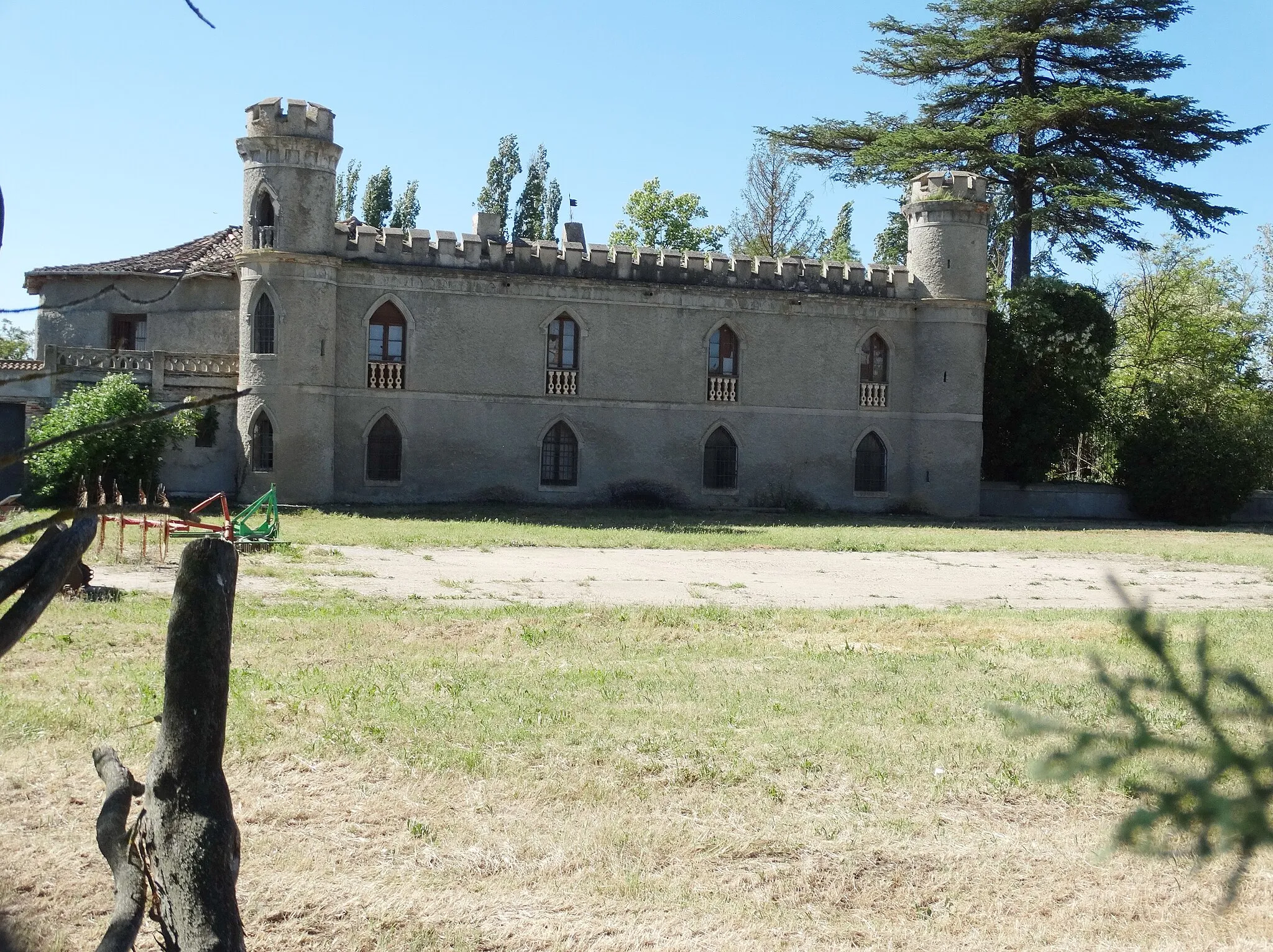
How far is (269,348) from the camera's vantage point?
26484 mm

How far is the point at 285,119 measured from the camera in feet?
86.1

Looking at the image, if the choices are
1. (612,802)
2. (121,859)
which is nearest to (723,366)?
(612,802)

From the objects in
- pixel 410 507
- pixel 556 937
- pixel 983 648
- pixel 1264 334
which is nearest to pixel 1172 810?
pixel 556 937

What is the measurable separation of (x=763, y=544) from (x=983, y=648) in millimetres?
10002

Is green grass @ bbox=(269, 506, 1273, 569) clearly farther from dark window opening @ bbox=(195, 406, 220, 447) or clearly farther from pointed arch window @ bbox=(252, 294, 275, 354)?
pointed arch window @ bbox=(252, 294, 275, 354)

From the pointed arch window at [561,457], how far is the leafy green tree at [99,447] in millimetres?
8310

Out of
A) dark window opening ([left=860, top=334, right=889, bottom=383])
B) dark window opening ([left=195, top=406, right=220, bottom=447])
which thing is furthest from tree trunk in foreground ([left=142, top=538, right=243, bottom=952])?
dark window opening ([left=860, top=334, right=889, bottom=383])

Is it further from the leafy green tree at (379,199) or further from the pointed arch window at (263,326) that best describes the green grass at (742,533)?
the leafy green tree at (379,199)

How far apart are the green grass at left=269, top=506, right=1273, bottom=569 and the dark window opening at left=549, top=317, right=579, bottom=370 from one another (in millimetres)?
3499

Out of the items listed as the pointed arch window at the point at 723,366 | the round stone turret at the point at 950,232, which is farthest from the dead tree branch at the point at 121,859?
the round stone turret at the point at 950,232

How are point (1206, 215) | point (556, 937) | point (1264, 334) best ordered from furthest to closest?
point (1264, 334)
point (1206, 215)
point (556, 937)

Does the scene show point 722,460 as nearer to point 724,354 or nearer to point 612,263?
point 724,354

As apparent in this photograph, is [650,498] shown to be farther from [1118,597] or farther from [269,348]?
[1118,597]

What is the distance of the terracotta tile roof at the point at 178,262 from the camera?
90.8 ft
